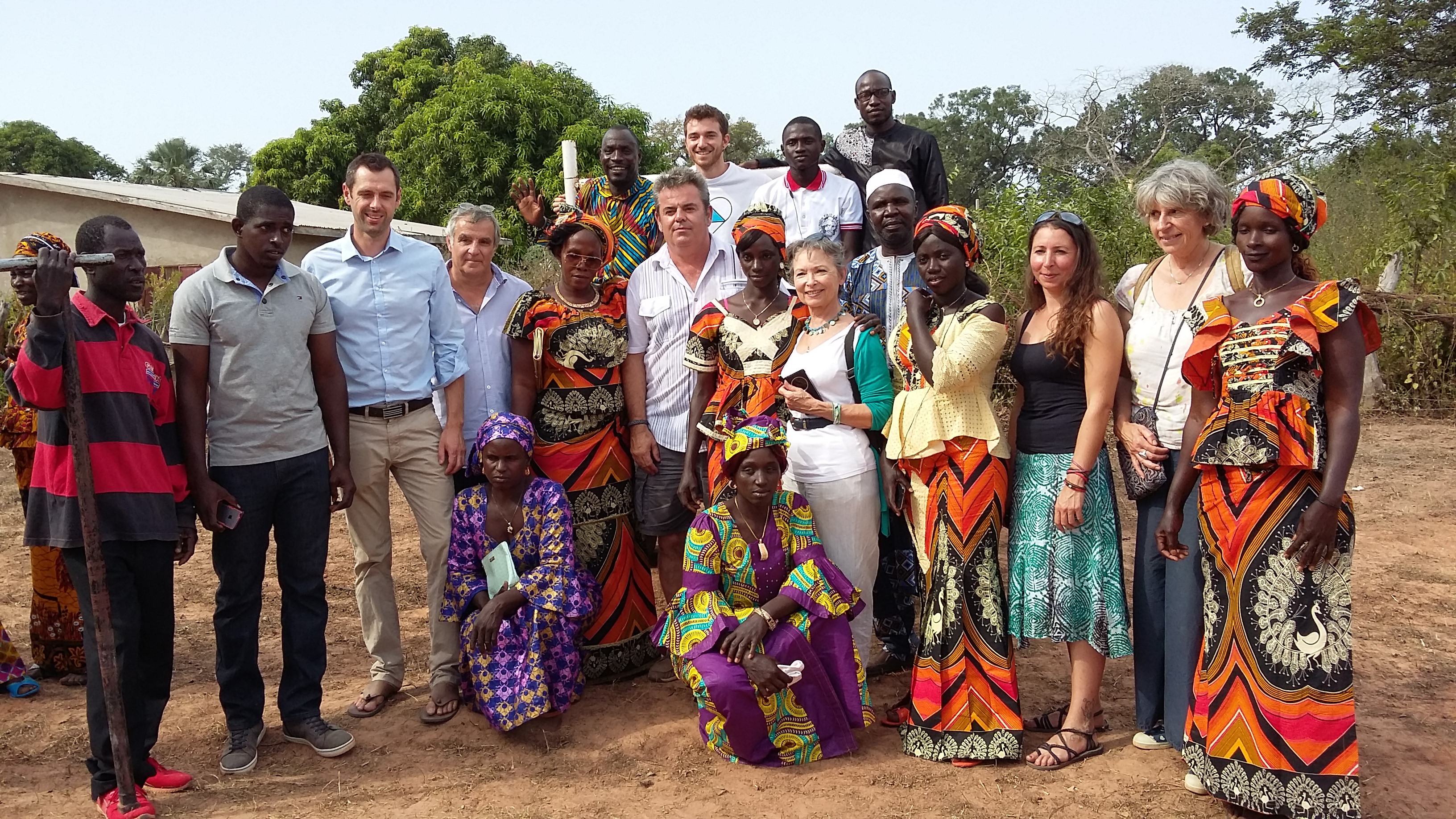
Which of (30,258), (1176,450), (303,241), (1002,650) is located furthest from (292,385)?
(303,241)

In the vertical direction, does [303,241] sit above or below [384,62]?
below

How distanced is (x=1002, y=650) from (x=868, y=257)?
182cm

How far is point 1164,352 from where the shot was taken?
3768 millimetres

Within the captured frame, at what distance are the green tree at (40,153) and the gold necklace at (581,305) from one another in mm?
34601

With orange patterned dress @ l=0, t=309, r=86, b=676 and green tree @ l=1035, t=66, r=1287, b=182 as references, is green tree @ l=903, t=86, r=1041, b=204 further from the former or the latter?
orange patterned dress @ l=0, t=309, r=86, b=676

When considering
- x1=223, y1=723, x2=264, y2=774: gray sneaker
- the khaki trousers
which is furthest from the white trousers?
x1=223, y1=723, x2=264, y2=774: gray sneaker

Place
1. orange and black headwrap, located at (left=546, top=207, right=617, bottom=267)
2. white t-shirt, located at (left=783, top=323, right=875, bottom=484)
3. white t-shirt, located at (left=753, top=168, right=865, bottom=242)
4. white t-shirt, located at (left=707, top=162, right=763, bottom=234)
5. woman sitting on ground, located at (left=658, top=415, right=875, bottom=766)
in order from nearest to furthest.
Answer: woman sitting on ground, located at (left=658, top=415, right=875, bottom=766) → white t-shirt, located at (left=783, top=323, right=875, bottom=484) → orange and black headwrap, located at (left=546, top=207, right=617, bottom=267) → white t-shirt, located at (left=753, top=168, right=865, bottom=242) → white t-shirt, located at (left=707, top=162, right=763, bottom=234)

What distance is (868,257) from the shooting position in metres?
4.75

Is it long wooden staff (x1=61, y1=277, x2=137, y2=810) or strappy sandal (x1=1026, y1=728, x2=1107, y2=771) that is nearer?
long wooden staff (x1=61, y1=277, x2=137, y2=810)

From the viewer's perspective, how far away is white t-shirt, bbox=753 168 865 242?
18.3 feet

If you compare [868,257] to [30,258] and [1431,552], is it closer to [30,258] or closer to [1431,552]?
[30,258]

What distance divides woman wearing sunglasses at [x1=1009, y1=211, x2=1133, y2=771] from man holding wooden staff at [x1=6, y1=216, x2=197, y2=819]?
121 inches

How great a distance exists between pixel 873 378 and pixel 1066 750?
1566mm

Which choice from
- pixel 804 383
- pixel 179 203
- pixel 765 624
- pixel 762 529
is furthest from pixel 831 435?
pixel 179 203
